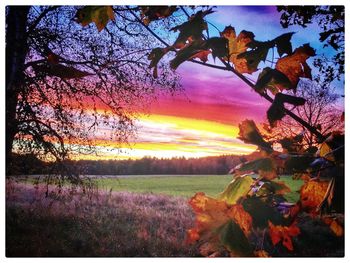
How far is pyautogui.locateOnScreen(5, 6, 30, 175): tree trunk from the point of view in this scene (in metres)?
1.90

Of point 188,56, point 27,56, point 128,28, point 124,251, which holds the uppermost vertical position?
point 128,28

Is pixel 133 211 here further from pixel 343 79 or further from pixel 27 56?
pixel 343 79

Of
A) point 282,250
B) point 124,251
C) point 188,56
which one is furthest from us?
point 124,251

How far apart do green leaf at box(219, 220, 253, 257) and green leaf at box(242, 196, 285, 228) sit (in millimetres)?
37

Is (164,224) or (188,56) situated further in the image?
(164,224)

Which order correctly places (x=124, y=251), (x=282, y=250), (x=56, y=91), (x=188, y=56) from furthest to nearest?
1. (x=56, y=91)
2. (x=124, y=251)
3. (x=282, y=250)
4. (x=188, y=56)

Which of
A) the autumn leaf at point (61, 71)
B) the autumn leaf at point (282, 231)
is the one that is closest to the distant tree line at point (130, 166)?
the autumn leaf at point (61, 71)

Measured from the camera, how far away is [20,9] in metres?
1.90

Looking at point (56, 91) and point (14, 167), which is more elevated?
point (56, 91)

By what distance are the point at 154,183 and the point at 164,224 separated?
0.22 m

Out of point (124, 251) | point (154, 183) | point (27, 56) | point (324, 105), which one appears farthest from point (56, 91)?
point (324, 105)

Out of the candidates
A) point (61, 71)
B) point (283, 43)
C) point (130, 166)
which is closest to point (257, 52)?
point (283, 43)

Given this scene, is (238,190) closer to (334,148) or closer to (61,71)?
(334,148)

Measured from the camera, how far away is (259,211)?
0.71 metres
